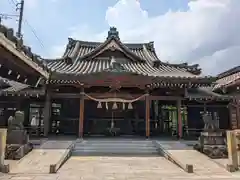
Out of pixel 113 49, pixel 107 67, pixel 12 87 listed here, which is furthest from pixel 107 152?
pixel 113 49

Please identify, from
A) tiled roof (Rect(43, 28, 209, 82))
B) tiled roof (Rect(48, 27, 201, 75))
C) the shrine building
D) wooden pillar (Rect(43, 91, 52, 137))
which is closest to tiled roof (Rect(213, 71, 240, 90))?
the shrine building

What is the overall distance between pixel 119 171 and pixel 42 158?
12.3 ft

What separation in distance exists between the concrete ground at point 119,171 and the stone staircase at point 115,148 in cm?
121

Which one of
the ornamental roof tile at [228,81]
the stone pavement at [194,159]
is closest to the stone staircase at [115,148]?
the stone pavement at [194,159]

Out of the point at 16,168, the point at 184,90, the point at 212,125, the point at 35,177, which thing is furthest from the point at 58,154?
the point at 184,90

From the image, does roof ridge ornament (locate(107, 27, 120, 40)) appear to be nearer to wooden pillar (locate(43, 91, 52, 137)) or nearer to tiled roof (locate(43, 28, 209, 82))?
tiled roof (locate(43, 28, 209, 82))

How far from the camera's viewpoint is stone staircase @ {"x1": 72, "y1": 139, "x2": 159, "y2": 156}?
12.9m

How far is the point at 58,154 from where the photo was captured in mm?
11344

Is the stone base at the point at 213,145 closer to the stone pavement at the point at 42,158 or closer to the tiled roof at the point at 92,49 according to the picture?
the stone pavement at the point at 42,158

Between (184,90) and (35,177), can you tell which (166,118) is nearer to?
(184,90)

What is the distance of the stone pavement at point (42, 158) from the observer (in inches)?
355

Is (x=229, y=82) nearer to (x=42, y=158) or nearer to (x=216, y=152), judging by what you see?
(x=216, y=152)

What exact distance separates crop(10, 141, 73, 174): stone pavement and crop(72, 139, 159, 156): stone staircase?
0.75 meters

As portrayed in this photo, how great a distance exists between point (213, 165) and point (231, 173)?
1302mm
